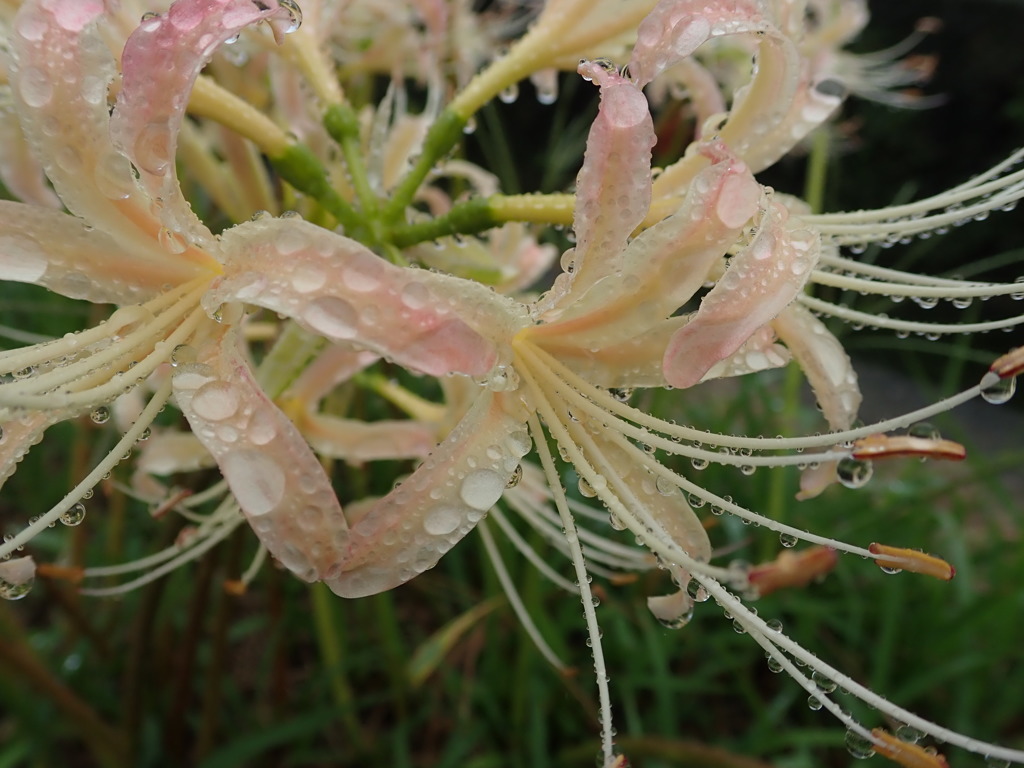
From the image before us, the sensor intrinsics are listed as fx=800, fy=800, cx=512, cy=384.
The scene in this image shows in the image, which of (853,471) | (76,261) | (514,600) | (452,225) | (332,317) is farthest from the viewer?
(514,600)

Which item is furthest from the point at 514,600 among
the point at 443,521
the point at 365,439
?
the point at 443,521

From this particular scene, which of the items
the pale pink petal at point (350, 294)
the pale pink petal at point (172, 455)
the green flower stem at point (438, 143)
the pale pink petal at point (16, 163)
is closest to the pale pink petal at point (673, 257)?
the pale pink petal at point (350, 294)

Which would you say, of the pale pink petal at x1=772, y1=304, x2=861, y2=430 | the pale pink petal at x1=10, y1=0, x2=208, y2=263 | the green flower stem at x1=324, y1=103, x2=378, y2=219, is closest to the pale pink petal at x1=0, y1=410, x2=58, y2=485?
the pale pink petal at x1=10, y1=0, x2=208, y2=263

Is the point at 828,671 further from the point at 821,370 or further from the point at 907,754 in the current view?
the point at 821,370

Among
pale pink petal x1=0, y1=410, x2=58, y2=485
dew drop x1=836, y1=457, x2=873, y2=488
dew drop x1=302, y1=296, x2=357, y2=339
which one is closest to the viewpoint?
dew drop x1=302, y1=296, x2=357, y2=339

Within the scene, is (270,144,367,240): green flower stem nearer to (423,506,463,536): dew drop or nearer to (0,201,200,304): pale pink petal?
(0,201,200,304): pale pink petal
